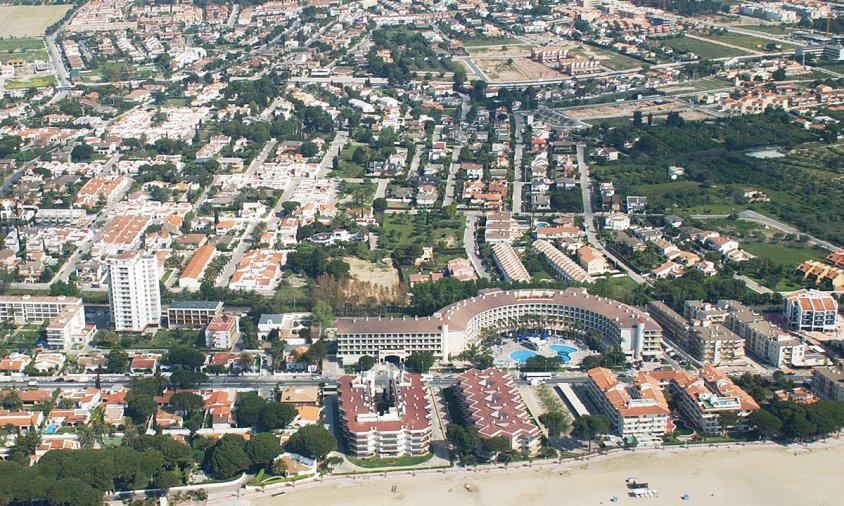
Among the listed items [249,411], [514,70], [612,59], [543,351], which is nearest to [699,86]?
[612,59]

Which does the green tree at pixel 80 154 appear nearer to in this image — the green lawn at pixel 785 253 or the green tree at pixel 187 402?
the green tree at pixel 187 402

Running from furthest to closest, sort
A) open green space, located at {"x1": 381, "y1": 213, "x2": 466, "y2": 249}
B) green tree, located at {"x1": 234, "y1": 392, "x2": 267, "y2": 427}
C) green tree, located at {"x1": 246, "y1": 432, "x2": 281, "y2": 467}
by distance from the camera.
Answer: open green space, located at {"x1": 381, "y1": 213, "x2": 466, "y2": 249} → green tree, located at {"x1": 234, "y1": 392, "x2": 267, "y2": 427} → green tree, located at {"x1": 246, "y1": 432, "x2": 281, "y2": 467}

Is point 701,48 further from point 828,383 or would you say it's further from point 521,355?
point 828,383

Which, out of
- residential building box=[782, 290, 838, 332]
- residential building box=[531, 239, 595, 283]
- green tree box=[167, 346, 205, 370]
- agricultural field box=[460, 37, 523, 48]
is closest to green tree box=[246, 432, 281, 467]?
green tree box=[167, 346, 205, 370]

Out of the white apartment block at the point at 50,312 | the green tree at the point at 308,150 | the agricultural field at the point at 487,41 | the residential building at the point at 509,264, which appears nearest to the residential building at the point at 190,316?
the white apartment block at the point at 50,312

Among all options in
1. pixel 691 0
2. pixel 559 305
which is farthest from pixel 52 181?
pixel 691 0

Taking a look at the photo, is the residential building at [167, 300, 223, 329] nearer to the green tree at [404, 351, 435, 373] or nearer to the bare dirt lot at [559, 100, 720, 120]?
the green tree at [404, 351, 435, 373]
